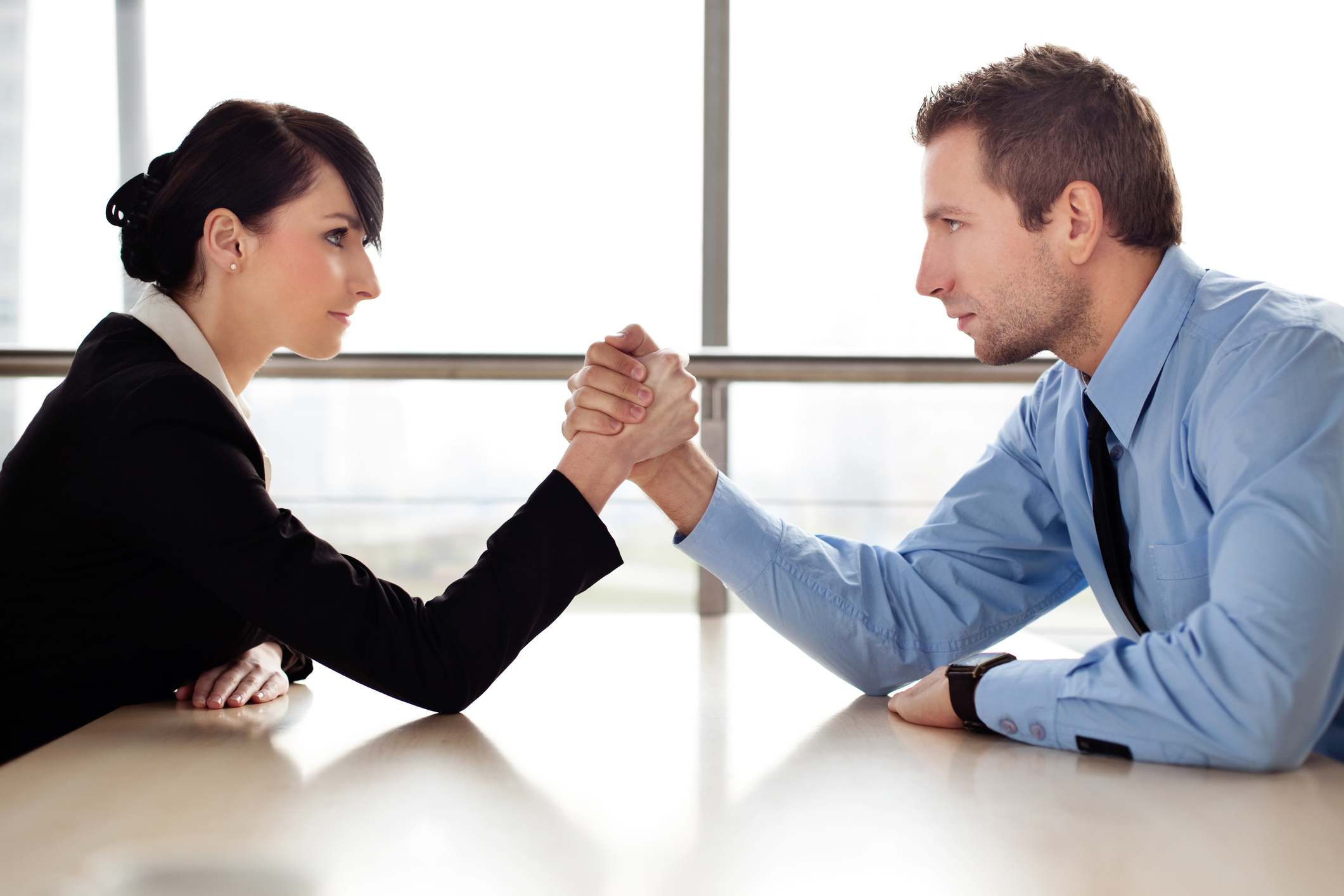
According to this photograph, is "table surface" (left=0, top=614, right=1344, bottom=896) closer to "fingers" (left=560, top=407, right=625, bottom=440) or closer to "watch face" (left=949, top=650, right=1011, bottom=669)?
"watch face" (left=949, top=650, right=1011, bottom=669)

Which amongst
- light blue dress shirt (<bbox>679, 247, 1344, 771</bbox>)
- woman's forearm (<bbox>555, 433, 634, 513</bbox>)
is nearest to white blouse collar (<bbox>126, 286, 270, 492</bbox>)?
woman's forearm (<bbox>555, 433, 634, 513</bbox>)

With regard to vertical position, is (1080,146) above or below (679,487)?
above

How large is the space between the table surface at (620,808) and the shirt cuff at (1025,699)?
0.05 feet

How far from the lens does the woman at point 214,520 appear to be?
75cm

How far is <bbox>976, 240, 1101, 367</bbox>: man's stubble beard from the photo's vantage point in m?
1.01

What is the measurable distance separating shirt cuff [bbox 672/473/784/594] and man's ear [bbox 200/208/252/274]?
1.93 ft

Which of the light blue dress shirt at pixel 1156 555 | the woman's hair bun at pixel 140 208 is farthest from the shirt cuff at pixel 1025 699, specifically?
the woman's hair bun at pixel 140 208

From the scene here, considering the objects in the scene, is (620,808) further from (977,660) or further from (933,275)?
(933,275)

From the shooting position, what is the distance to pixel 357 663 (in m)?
0.74

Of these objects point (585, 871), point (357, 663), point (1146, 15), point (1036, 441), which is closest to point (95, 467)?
point (357, 663)

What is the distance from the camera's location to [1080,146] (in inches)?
39.0

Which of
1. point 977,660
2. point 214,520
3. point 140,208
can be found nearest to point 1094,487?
point 977,660

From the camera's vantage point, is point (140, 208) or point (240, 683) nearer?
point (240, 683)

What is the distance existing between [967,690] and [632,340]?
58 centimetres
